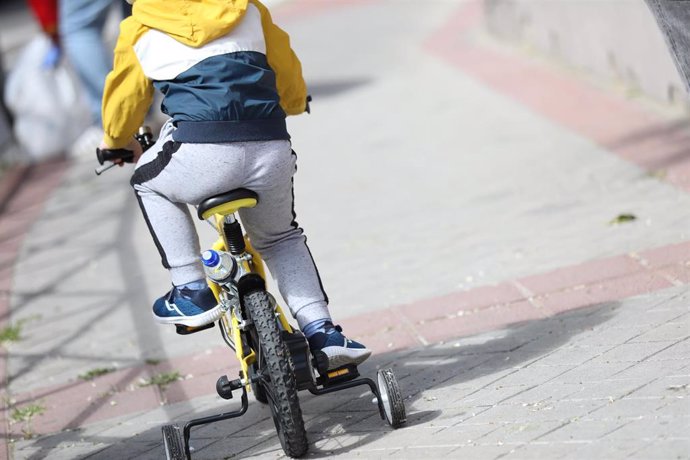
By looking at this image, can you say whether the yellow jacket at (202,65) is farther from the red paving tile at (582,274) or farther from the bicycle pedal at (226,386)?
the red paving tile at (582,274)

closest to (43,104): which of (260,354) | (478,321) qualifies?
(478,321)

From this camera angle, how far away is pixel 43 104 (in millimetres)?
10484

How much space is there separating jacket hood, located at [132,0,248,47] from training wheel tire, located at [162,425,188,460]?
127cm

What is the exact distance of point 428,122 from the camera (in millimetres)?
9688

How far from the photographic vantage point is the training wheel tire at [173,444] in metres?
4.04

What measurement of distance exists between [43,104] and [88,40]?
1041mm

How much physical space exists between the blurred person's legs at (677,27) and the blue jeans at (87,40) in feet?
21.3

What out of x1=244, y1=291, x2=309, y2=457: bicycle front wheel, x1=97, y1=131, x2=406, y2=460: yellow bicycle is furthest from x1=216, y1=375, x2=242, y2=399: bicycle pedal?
x1=244, y1=291, x2=309, y2=457: bicycle front wheel

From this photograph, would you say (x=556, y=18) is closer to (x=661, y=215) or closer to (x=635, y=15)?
(x=635, y=15)

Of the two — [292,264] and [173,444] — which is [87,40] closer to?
[292,264]

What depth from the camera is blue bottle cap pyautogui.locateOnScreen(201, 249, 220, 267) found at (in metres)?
3.99

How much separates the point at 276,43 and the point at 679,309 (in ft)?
6.31

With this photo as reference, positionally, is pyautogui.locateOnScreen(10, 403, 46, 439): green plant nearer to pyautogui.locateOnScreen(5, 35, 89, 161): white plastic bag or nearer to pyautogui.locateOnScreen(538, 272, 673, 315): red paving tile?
pyautogui.locateOnScreen(538, 272, 673, 315): red paving tile

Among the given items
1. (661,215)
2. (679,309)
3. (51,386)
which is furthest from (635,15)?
(51,386)
